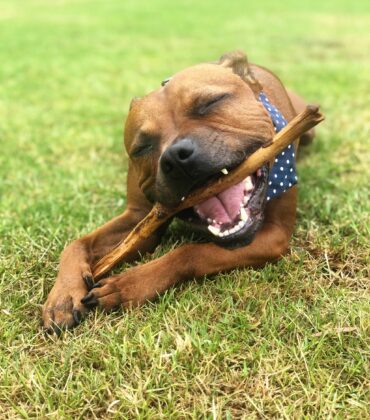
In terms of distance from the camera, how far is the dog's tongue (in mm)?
3131

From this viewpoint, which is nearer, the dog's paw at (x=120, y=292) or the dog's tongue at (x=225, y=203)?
the dog's paw at (x=120, y=292)

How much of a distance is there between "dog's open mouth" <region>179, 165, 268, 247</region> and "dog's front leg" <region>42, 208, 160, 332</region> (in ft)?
1.46

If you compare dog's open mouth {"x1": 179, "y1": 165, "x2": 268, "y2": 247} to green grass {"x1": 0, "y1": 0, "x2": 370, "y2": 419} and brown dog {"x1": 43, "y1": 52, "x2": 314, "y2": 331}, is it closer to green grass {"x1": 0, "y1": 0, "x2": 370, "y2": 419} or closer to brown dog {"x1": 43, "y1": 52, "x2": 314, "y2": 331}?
brown dog {"x1": 43, "y1": 52, "x2": 314, "y2": 331}

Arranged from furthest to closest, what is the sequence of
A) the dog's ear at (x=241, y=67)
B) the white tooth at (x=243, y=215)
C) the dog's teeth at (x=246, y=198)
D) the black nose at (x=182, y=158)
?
1. the dog's ear at (x=241, y=67)
2. the dog's teeth at (x=246, y=198)
3. the white tooth at (x=243, y=215)
4. the black nose at (x=182, y=158)

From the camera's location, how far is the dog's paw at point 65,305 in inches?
110

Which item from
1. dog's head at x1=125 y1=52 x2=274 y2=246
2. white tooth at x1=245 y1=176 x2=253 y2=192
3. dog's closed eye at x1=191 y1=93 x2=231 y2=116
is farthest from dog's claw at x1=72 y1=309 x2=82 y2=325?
dog's closed eye at x1=191 y1=93 x2=231 y2=116

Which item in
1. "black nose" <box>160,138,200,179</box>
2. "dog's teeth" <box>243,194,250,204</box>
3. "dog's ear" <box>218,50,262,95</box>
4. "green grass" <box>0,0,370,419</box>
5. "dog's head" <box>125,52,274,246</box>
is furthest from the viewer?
"dog's ear" <box>218,50,262,95</box>

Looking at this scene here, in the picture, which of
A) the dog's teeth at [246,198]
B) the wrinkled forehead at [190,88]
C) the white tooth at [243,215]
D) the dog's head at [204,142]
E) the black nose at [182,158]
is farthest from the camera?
the wrinkled forehead at [190,88]

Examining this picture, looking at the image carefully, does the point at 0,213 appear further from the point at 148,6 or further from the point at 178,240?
the point at 148,6

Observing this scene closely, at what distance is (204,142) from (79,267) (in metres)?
0.98

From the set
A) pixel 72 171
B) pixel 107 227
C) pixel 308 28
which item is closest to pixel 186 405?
pixel 107 227

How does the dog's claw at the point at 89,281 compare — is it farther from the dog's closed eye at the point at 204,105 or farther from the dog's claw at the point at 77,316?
the dog's closed eye at the point at 204,105

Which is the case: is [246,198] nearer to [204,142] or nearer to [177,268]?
[204,142]

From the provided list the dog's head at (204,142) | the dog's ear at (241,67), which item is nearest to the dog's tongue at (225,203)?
the dog's head at (204,142)
